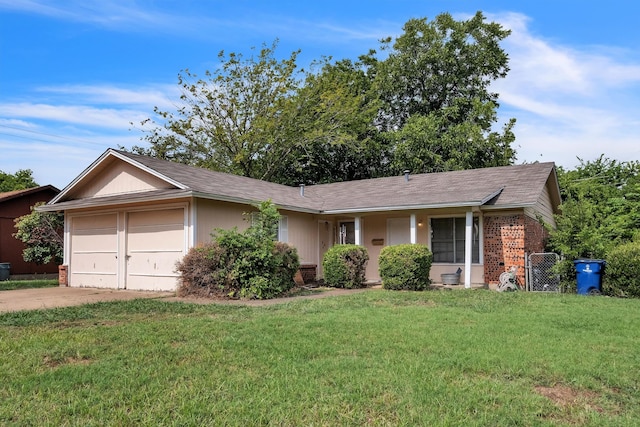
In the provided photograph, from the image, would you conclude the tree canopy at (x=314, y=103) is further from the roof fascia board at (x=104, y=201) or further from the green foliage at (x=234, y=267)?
the green foliage at (x=234, y=267)

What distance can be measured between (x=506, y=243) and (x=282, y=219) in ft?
23.0

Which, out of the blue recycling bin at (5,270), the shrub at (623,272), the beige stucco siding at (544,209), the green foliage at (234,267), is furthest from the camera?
the blue recycling bin at (5,270)

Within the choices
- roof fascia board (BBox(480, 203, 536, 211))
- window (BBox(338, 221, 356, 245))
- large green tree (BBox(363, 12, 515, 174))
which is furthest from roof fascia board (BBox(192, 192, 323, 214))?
large green tree (BBox(363, 12, 515, 174))

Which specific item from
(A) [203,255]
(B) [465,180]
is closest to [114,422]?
(A) [203,255]

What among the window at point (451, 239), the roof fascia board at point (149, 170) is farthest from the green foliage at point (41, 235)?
the window at point (451, 239)

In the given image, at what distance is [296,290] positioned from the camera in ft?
41.2

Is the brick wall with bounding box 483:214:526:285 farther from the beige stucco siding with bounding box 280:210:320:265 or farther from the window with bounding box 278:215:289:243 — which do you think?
the window with bounding box 278:215:289:243

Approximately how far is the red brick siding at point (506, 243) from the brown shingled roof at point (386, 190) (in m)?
0.74

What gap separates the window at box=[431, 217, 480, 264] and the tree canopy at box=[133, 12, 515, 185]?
12.7 meters

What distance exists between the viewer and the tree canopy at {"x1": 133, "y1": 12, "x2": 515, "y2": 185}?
28516mm

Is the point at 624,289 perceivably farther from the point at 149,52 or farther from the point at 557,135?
the point at 149,52

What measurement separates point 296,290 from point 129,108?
782 inches

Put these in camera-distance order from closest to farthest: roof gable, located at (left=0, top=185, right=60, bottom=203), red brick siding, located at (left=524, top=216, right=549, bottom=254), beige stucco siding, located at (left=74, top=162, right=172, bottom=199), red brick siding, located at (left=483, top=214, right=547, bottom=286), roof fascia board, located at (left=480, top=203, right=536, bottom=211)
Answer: roof fascia board, located at (left=480, top=203, right=536, bottom=211), beige stucco siding, located at (left=74, top=162, right=172, bottom=199), red brick siding, located at (left=483, top=214, right=547, bottom=286), red brick siding, located at (left=524, top=216, right=549, bottom=254), roof gable, located at (left=0, top=185, right=60, bottom=203)

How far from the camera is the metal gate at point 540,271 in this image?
43.8 feet
